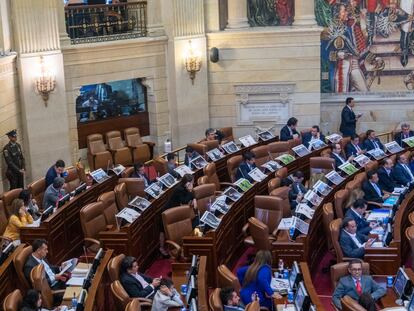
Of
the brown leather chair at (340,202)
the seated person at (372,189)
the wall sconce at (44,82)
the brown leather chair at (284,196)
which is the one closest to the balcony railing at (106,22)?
the wall sconce at (44,82)

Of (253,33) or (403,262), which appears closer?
(403,262)

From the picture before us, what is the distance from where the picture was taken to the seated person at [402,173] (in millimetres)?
15250

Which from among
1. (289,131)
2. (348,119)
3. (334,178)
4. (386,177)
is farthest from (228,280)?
(348,119)

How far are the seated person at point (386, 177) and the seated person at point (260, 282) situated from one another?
5.62 m

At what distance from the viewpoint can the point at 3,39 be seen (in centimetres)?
1587

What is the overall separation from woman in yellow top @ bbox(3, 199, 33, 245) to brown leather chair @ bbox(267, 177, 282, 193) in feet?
13.0

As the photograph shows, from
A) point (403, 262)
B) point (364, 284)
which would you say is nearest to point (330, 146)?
point (403, 262)

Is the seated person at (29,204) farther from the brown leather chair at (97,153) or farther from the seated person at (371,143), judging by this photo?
the seated person at (371,143)

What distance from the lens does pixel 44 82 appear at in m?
16.6

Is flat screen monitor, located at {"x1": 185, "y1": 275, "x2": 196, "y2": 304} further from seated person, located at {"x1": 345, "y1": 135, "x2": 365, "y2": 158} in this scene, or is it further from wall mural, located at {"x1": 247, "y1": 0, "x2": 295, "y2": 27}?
wall mural, located at {"x1": 247, "y1": 0, "x2": 295, "y2": 27}

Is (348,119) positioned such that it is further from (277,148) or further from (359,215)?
(359,215)

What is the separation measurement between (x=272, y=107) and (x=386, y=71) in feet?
9.36

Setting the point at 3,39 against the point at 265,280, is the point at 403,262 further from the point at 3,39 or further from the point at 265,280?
the point at 3,39

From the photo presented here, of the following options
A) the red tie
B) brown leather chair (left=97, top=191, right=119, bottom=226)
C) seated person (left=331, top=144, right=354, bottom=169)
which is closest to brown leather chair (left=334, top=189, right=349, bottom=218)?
seated person (left=331, top=144, right=354, bottom=169)
